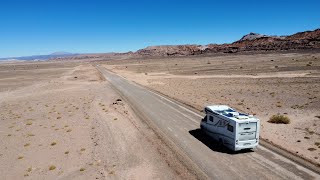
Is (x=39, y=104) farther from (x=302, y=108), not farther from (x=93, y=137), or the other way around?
(x=302, y=108)

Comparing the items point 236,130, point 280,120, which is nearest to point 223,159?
point 236,130

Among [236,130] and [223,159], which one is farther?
[236,130]

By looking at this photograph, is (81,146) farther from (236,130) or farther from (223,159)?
(236,130)

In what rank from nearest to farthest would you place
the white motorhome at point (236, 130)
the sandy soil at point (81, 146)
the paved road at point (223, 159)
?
the paved road at point (223, 159), the sandy soil at point (81, 146), the white motorhome at point (236, 130)

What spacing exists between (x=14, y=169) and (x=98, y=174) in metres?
6.14

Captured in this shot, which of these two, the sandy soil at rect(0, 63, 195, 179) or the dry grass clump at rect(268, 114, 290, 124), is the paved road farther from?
the dry grass clump at rect(268, 114, 290, 124)

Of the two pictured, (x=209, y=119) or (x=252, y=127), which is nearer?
(x=252, y=127)

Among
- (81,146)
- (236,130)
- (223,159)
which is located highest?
(236,130)

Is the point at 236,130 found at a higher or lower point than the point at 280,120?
higher

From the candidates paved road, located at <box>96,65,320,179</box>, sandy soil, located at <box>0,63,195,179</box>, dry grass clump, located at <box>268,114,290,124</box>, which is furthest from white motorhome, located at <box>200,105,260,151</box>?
dry grass clump, located at <box>268,114,290,124</box>

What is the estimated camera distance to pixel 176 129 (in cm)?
2773

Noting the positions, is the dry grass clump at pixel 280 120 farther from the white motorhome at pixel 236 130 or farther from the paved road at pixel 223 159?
the white motorhome at pixel 236 130

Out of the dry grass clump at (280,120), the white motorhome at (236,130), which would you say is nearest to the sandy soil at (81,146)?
the white motorhome at (236,130)

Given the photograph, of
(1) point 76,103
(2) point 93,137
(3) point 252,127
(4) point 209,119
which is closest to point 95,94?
(1) point 76,103
